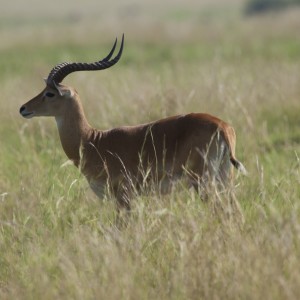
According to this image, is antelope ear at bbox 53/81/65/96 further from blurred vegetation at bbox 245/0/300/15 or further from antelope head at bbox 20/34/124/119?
blurred vegetation at bbox 245/0/300/15

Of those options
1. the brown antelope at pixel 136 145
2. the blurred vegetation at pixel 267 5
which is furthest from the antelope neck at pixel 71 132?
the blurred vegetation at pixel 267 5

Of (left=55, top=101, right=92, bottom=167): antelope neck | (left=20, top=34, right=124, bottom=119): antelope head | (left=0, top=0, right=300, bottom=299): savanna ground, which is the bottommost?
(left=0, top=0, right=300, bottom=299): savanna ground

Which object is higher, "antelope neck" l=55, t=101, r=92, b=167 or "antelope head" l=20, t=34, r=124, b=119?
"antelope head" l=20, t=34, r=124, b=119

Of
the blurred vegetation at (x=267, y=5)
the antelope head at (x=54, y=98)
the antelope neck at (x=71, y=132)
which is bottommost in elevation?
the blurred vegetation at (x=267, y=5)

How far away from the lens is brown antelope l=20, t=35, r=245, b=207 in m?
5.83

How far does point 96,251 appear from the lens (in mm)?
4145

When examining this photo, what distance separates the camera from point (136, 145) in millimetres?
6258

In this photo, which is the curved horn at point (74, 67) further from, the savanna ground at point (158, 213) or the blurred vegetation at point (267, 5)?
the blurred vegetation at point (267, 5)

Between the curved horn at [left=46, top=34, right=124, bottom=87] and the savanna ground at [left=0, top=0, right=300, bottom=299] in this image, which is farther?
the curved horn at [left=46, top=34, right=124, bottom=87]

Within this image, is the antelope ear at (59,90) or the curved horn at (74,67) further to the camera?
the antelope ear at (59,90)

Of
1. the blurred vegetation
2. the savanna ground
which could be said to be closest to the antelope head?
the savanna ground

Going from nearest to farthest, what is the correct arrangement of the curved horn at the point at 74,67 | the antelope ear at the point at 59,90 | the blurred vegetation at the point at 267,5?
1. the curved horn at the point at 74,67
2. the antelope ear at the point at 59,90
3. the blurred vegetation at the point at 267,5

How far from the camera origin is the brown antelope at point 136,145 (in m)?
5.83

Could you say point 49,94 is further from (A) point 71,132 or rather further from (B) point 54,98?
(A) point 71,132
